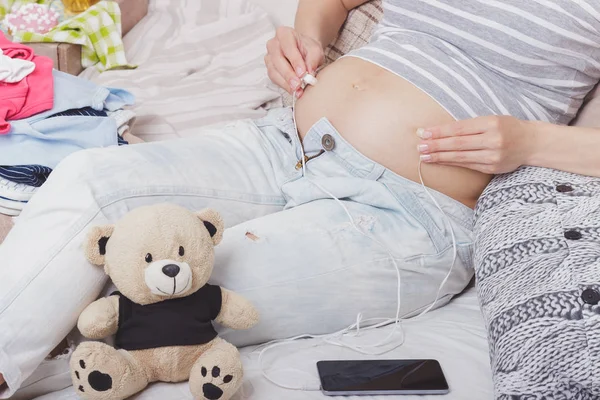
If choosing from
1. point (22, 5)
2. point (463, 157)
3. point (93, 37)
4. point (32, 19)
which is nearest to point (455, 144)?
point (463, 157)

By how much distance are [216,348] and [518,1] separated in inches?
29.6

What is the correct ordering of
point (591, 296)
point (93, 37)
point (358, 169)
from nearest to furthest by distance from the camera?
point (591, 296)
point (358, 169)
point (93, 37)

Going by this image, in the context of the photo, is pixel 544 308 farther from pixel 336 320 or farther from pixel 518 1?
pixel 518 1

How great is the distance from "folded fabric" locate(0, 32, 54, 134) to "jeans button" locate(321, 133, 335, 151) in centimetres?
52

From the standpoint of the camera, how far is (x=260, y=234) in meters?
1.01

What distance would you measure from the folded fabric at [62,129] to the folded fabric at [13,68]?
0.06 m

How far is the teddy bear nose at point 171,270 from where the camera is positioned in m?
0.80

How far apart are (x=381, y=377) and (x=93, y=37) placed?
1274mm

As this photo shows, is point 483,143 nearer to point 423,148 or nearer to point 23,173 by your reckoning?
point 423,148

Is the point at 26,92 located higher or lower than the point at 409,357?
higher

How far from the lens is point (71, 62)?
1730 mm

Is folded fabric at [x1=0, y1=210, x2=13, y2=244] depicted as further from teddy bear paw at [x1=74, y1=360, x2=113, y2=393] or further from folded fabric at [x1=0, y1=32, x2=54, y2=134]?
teddy bear paw at [x1=74, y1=360, x2=113, y2=393]

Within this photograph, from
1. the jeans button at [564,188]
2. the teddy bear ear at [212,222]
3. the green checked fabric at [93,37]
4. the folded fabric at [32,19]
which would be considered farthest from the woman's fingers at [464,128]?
the folded fabric at [32,19]

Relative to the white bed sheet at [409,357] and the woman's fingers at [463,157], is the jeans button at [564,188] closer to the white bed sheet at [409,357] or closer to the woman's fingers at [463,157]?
the woman's fingers at [463,157]
